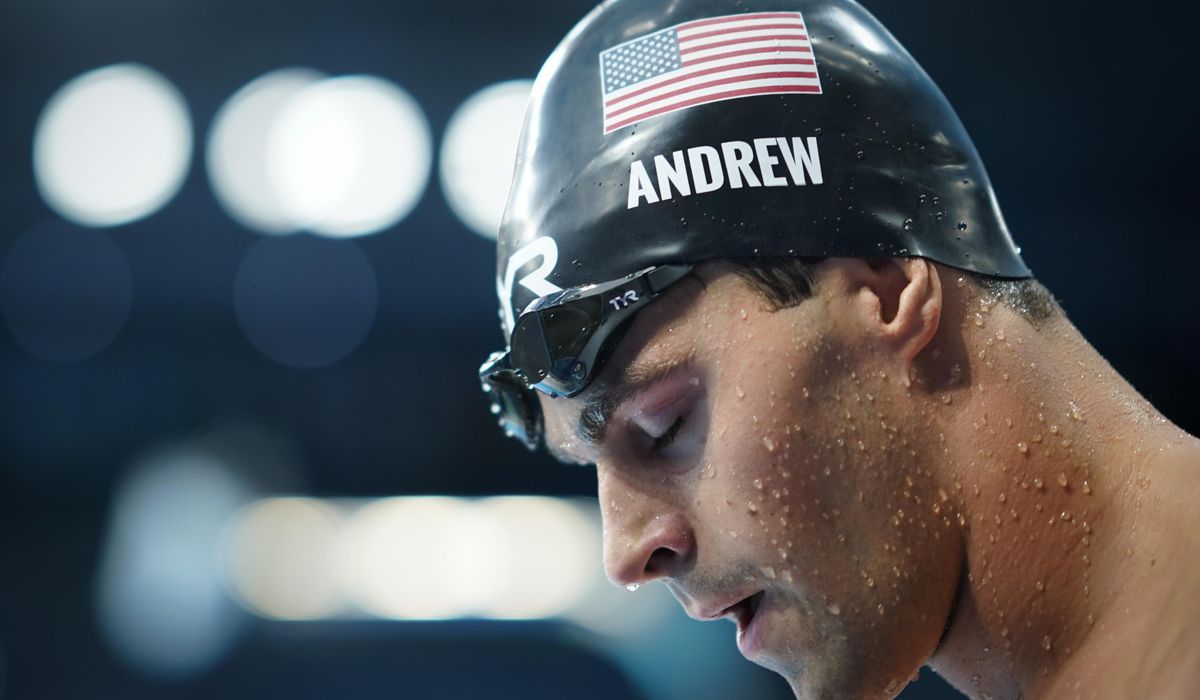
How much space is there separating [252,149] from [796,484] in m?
6.78

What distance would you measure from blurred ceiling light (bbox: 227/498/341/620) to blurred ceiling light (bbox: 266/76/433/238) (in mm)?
1942

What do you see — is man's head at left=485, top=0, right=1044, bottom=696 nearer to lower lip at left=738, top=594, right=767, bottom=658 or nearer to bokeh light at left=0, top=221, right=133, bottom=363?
lower lip at left=738, top=594, right=767, bottom=658

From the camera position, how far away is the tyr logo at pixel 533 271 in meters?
1.59

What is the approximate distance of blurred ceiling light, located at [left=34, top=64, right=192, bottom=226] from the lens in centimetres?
752

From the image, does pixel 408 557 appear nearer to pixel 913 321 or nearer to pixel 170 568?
pixel 170 568

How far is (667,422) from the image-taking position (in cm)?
153

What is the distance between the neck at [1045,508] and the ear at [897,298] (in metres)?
0.03

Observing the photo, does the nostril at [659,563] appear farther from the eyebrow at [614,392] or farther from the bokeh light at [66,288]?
the bokeh light at [66,288]

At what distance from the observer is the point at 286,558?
6.48m

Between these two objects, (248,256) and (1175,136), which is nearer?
(1175,136)

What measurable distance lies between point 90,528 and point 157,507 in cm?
62

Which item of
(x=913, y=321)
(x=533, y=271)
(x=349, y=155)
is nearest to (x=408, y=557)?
(x=349, y=155)

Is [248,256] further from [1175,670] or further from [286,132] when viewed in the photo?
[1175,670]

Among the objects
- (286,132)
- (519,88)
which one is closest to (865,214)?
(519,88)
